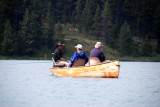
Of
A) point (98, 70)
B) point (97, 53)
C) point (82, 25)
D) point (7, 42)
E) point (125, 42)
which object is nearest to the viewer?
point (98, 70)


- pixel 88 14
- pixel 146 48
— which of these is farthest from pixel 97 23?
pixel 146 48

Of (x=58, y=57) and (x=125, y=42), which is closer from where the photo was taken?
(x=58, y=57)

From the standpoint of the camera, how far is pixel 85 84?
1986 cm

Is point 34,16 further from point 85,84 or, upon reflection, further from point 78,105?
point 78,105

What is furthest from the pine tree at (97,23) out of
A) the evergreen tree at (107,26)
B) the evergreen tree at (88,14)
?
the evergreen tree at (88,14)

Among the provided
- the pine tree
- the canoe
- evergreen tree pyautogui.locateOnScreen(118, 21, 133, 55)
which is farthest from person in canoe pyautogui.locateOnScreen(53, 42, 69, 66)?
the pine tree

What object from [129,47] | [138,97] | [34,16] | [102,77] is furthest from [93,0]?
[138,97]

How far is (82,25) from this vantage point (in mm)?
93938

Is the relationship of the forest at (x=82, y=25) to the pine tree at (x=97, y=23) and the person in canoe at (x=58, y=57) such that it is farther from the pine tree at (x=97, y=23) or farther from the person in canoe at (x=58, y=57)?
the person in canoe at (x=58, y=57)

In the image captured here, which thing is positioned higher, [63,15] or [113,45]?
[63,15]

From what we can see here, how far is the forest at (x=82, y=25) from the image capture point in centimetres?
7356

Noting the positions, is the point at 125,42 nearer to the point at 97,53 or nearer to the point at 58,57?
the point at 58,57

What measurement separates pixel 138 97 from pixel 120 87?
11.4 ft

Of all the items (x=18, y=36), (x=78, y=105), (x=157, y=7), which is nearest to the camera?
(x=78, y=105)
